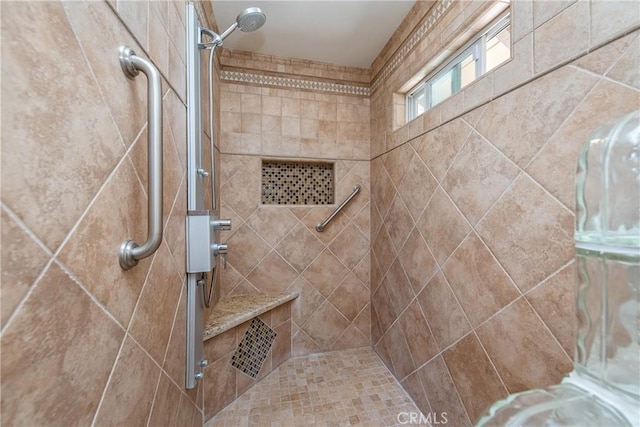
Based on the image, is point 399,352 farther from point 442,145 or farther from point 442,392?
point 442,145

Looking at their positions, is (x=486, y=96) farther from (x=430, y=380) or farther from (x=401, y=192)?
(x=430, y=380)

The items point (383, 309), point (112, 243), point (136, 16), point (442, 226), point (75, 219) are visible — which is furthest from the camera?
point (383, 309)

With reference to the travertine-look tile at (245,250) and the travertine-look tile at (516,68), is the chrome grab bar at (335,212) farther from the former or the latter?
the travertine-look tile at (516,68)

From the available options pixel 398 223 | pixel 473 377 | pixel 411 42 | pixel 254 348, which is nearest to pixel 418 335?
pixel 473 377

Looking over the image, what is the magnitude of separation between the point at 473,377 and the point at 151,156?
1.46 m

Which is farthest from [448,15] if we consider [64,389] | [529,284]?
[64,389]

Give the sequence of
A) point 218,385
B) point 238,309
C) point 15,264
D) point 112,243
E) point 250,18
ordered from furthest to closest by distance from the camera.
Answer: point 238,309
point 218,385
point 250,18
point 112,243
point 15,264

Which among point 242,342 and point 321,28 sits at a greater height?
point 321,28

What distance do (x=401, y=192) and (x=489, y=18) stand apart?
94cm

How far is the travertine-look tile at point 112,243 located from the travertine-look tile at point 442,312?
4.19 ft

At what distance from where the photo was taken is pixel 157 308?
30.5 inches

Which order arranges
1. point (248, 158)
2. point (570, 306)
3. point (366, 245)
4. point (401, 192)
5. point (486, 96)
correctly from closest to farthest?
point (570, 306) < point (486, 96) < point (401, 192) < point (248, 158) < point (366, 245)

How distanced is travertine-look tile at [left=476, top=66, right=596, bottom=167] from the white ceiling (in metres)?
1.00

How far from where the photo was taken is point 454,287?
1.17 meters
